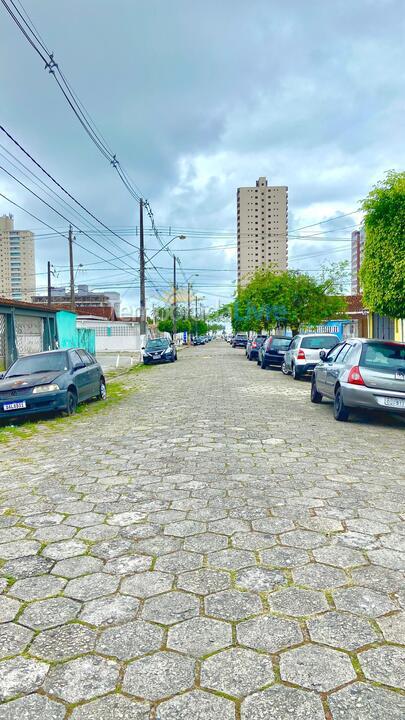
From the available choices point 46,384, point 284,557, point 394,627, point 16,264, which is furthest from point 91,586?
point 16,264

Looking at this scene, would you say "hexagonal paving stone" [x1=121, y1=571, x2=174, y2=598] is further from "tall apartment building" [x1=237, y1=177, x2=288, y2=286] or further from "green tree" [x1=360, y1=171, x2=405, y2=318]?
"tall apartment building" [x1=237, y1=177, x2=288, y2=286]

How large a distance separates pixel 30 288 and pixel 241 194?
47.3 metres

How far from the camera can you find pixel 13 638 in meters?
2.44

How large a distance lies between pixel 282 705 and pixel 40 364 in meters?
9.14

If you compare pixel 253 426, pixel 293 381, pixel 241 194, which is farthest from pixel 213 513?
pixel 241 194

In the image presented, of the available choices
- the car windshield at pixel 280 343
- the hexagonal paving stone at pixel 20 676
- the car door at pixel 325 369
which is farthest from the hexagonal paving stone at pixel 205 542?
the car windshield at pixel 280 343

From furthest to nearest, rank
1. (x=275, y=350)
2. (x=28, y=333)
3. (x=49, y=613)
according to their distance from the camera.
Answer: (x=275, y=350)
(x=28, y=333)
(x=49, y=613)

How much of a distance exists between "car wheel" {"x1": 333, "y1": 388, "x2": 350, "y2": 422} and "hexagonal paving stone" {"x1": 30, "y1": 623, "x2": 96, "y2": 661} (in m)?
6.91

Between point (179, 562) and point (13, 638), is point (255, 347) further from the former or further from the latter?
point (13, 638)

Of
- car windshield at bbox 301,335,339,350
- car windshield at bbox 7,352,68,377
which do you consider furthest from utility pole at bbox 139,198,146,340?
car windshield at bbox 7,352,68,377

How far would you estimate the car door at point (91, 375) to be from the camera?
11.2m

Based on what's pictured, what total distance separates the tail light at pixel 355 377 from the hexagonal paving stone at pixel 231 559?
567 centimetres

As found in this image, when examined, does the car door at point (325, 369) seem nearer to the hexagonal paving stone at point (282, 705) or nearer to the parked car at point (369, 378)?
the parked car at point (369, 378)

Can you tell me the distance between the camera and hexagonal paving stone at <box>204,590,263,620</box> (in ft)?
8.50
